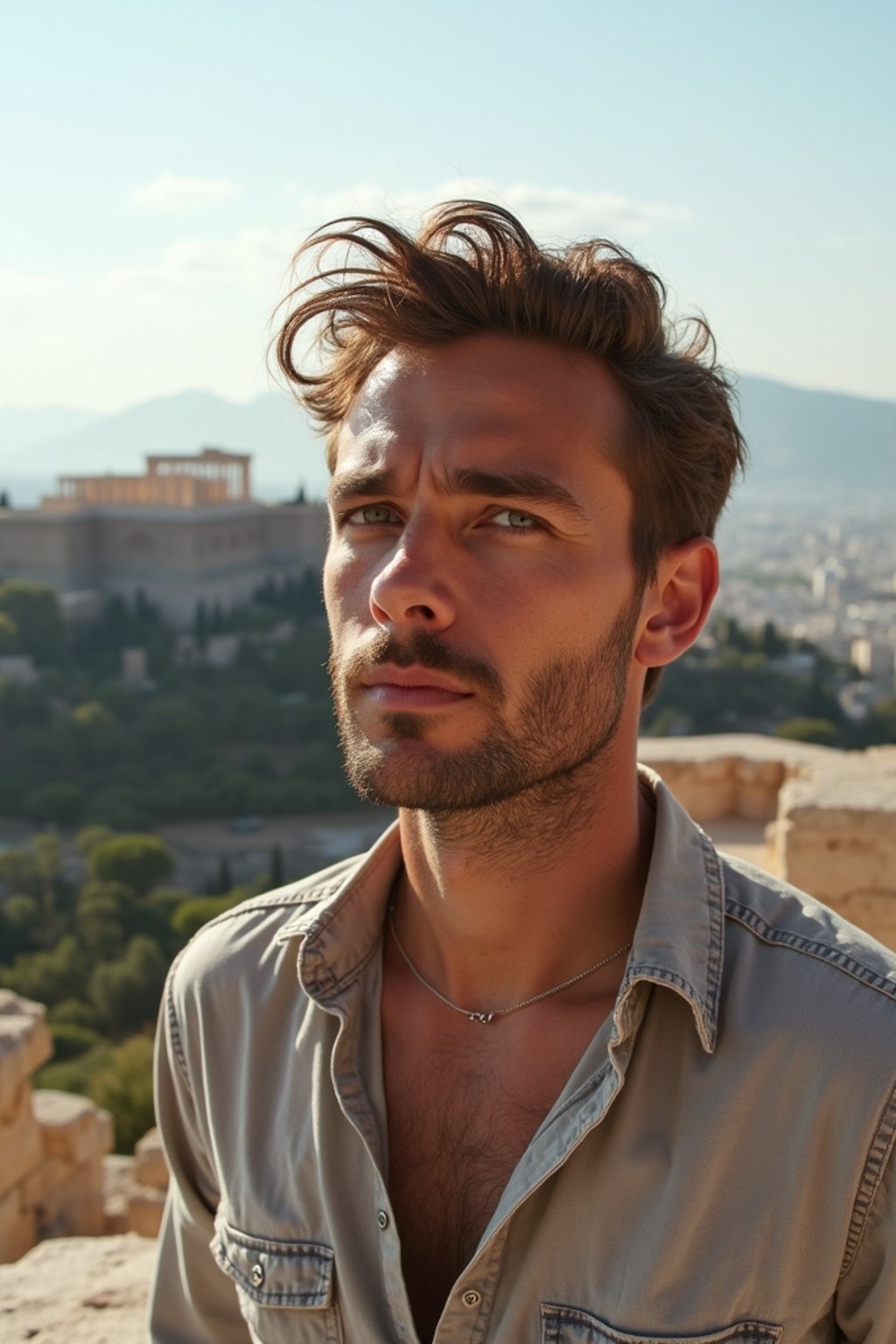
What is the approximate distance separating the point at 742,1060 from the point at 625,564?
55 centimetres

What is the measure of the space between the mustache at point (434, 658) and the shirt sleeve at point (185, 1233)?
0.58 metres

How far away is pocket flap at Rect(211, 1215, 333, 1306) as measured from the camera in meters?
1.47

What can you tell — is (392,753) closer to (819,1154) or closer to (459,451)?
(459,451)

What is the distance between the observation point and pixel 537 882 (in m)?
1.54

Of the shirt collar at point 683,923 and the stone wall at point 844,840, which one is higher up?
the shirt collar at point 683,923

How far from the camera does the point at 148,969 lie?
51.5ft

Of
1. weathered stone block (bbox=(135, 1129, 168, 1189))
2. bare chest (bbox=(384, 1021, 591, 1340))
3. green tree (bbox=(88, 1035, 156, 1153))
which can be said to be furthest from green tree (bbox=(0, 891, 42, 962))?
bare chest (bbox=(384, 1021, 591, 1340))

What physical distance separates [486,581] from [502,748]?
0.18 metres

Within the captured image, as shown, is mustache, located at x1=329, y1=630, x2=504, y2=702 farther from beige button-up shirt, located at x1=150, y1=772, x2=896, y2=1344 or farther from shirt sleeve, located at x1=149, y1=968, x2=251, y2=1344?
shirt sleeve, located at x1=149, y1=968, x2=251, y2=1344

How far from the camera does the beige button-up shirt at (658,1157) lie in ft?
4.14

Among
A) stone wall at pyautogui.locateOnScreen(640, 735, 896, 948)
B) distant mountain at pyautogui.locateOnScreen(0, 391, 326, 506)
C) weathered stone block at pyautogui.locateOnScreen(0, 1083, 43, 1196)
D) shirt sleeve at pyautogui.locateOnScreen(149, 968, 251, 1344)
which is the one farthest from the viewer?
distant mountain at pyautogui.locateOnScreen(0, 391, 326, 506)

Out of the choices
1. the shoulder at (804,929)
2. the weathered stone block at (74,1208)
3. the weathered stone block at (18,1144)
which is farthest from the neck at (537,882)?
the weathered stone block at (74,1208)

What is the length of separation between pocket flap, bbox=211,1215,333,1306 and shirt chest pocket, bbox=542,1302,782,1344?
0.28 meters

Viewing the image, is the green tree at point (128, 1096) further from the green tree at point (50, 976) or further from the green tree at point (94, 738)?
the green tree at point (94, 738)
